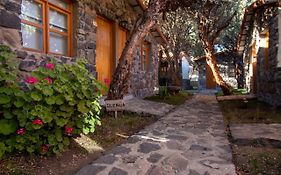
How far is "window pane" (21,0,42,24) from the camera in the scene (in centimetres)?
510

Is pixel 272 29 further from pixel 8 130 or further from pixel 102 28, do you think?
pixel 8 130

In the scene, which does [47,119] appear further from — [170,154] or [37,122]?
[170,154]

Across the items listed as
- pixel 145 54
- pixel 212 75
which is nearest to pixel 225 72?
pixel 212 75

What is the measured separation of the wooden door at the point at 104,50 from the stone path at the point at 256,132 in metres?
4.20

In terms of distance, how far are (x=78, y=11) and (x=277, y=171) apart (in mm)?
5180

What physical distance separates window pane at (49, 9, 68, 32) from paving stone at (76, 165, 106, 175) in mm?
3537

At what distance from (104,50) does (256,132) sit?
5213mm

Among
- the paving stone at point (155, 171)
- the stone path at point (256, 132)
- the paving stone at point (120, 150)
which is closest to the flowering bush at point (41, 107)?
the paving stone at point (120, 150)

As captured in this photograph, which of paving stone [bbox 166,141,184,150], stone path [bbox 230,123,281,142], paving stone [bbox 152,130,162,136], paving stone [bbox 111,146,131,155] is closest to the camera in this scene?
paving stone [bbox 111,146,131,155]

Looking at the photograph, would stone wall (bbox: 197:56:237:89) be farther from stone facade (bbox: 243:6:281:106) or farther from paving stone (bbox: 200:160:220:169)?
paving stone (bbox: 200:160:220:169)

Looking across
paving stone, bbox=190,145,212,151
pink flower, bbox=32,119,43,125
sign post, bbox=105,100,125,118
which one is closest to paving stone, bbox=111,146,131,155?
paving stone, bbox=190,145,212,151

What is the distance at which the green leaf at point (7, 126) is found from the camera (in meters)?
3.13

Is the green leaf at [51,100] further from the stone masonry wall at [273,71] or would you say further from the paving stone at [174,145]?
the stone masonry wall at [273,71]

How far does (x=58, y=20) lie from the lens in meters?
6.10
